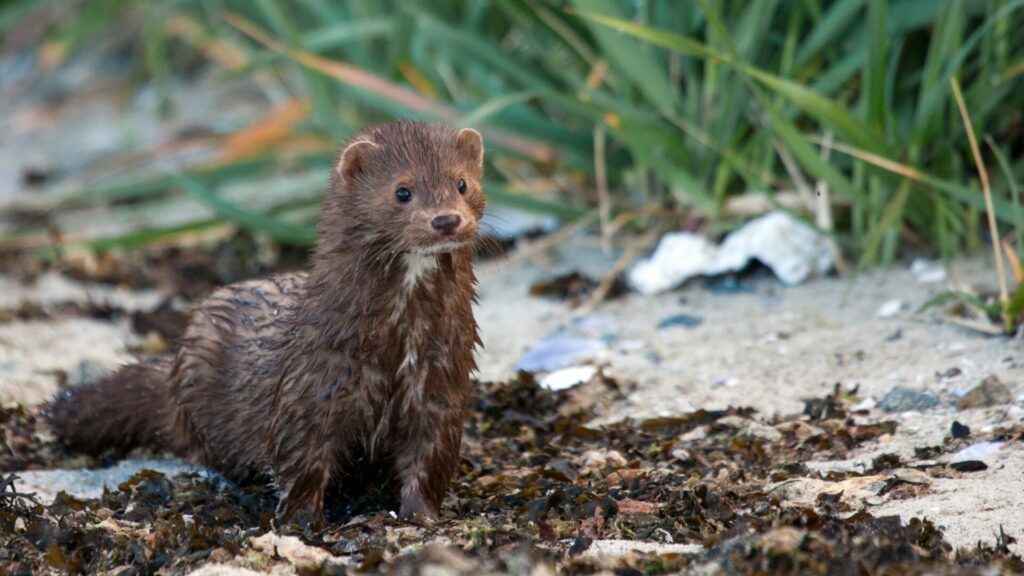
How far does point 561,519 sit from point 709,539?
556mm

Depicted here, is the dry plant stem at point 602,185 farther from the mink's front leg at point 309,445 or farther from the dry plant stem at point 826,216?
the mink's front leg at point 309,445

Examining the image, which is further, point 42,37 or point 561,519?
point 42,37

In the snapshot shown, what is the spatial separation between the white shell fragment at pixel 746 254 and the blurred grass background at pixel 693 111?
0.09m

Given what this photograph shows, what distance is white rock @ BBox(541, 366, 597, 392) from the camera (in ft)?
15.9

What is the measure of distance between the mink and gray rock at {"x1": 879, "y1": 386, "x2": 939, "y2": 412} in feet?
4.55

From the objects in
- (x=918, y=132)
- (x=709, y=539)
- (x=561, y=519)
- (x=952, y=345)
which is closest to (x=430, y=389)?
(x=561, y=519)

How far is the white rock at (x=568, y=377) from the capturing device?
483 cm

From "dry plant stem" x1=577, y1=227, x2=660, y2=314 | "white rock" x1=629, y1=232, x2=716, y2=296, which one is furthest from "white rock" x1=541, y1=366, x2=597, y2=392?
"white rock" x1=629, y1=232, x2=716, y2=296

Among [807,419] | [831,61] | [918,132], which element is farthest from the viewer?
[831,61]

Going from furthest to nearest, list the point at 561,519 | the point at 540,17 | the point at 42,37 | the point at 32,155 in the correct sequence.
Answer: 1. the point at 42,37
2. the point at 32,155
3. the point at 540,17
4. the point at 561,519

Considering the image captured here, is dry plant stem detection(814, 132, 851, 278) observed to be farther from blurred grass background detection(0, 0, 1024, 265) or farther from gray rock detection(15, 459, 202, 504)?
gray rock detection(15, 459, 202, 504)

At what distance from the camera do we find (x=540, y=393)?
476 cm

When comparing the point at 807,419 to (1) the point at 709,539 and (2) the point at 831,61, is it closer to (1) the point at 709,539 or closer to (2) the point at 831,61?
(1) the point at 709,539

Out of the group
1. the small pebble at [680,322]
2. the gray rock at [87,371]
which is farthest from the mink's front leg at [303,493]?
the small pebble at [680,322]
